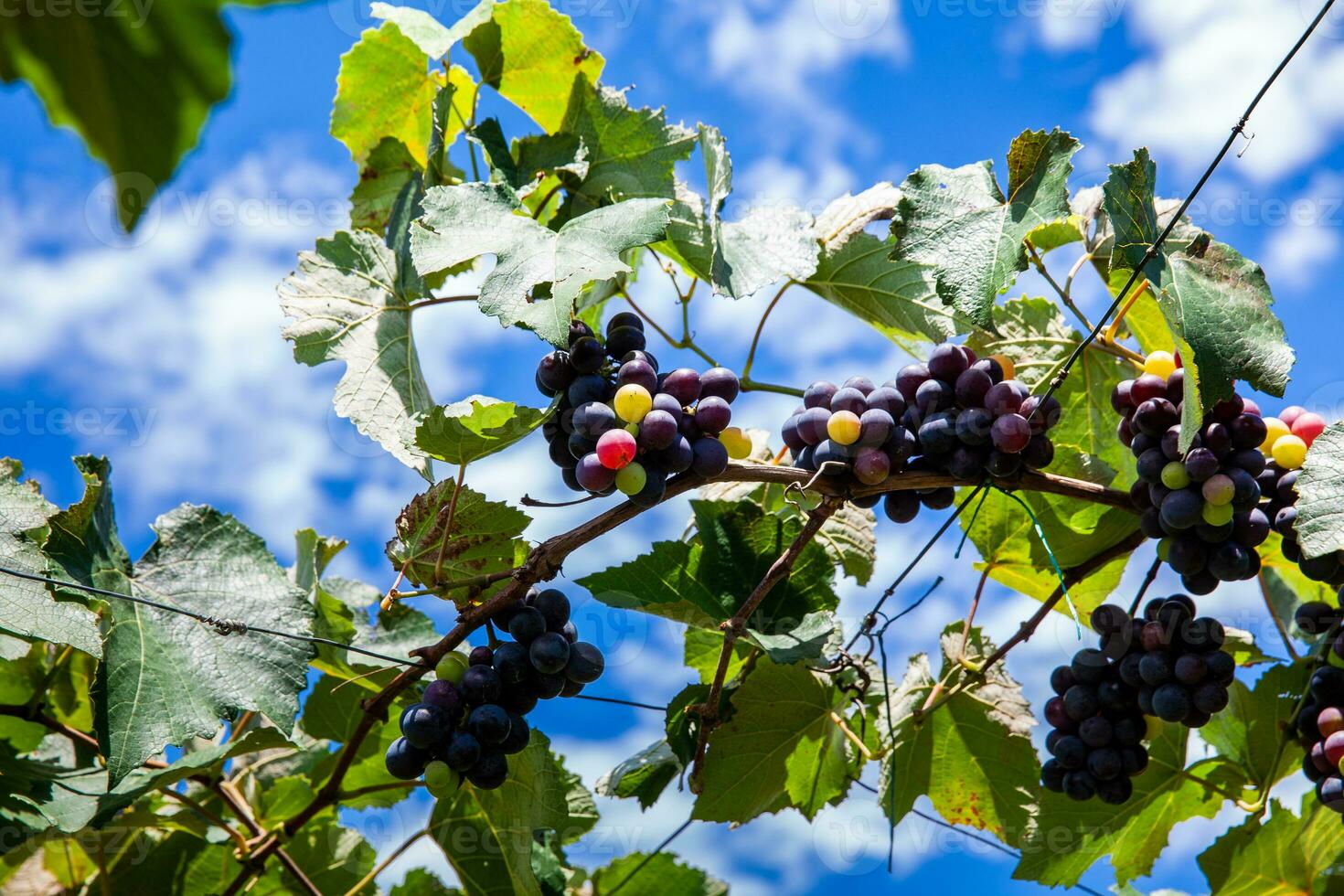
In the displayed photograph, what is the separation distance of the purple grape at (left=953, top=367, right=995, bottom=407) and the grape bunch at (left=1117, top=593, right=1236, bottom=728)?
0.58 meters

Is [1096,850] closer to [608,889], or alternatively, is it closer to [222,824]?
[608,889]

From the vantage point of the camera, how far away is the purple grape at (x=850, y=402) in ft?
5.98

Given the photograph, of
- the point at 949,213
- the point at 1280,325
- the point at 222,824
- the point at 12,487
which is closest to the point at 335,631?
the point at 222,824

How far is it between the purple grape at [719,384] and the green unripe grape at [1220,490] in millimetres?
762

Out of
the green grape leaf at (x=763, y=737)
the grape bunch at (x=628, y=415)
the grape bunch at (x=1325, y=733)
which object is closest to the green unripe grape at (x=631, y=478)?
the grape bunch at (x=628, y=415)

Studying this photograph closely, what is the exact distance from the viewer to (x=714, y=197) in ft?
6.77

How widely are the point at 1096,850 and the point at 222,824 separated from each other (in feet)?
5.87

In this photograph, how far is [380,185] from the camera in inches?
98.7

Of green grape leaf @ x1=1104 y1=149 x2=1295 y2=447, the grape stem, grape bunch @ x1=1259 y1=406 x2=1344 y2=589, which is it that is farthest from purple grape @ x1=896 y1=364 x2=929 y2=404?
grape bunch @ x1=1259 y1=406 x2=1344 y2=589

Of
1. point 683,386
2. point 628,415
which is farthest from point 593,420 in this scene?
point 683,386

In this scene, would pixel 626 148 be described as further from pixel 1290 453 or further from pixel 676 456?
pixel 1290 453

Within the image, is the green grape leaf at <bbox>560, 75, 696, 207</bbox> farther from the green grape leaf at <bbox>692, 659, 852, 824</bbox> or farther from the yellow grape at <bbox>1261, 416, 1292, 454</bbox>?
the yellow grape at <bbox>1261, 416, 1292, 454</bbox>

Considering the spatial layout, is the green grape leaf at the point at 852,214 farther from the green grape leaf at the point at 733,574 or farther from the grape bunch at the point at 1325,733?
the grape bunch at the point at 1325,733

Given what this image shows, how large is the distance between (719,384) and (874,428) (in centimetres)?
26
